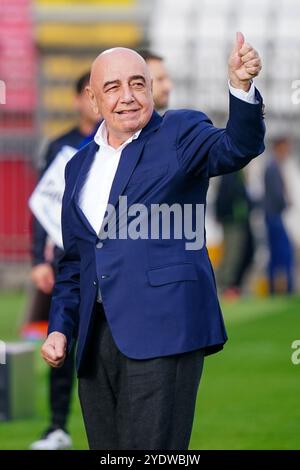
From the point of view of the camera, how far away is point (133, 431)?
18.2 feet

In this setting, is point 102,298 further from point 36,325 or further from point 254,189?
point 254,189

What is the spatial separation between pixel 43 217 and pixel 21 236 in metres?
11.5

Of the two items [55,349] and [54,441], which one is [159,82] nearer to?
[54,441]

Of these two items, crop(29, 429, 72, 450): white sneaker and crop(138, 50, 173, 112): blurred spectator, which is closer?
crop(138, 50, 173, 112): blurred spectator

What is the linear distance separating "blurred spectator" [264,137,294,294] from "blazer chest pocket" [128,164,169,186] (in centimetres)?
1361

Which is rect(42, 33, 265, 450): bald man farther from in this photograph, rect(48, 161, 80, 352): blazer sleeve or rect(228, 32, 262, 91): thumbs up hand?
rect(228, 32, 262, 91): thumbs up hand

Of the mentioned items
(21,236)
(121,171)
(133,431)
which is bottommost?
(21,236)

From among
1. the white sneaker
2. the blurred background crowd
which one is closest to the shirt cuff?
the white sneaker

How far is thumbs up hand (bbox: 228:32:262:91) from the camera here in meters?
5.11

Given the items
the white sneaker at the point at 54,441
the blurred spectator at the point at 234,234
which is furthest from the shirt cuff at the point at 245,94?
the blurred spectator at the point at 234,234

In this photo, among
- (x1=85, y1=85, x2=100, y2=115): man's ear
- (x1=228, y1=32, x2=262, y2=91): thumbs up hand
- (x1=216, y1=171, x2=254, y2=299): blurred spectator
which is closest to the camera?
(x1=228, y1=32, x2=262, y2=91): thumbs up hand

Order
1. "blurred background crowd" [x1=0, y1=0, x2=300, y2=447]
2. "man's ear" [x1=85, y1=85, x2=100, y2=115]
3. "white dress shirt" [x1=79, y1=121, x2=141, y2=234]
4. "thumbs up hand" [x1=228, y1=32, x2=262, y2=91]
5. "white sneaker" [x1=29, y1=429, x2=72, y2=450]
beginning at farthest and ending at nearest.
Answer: "blurred background crowd" [x1=0, y1=0, x2=300, y2=447] < "white sneaker" [x1=29, y1=429, x2=72, y2=450] < "man's ear" [x1=85, y1=85, x2=100, y2=115] < "white dress shirt" [x1=79, y1=121, x2=141, y2=234] < "thumbs up hand" [x1=228, y1=32, x2=262, y2=91]
